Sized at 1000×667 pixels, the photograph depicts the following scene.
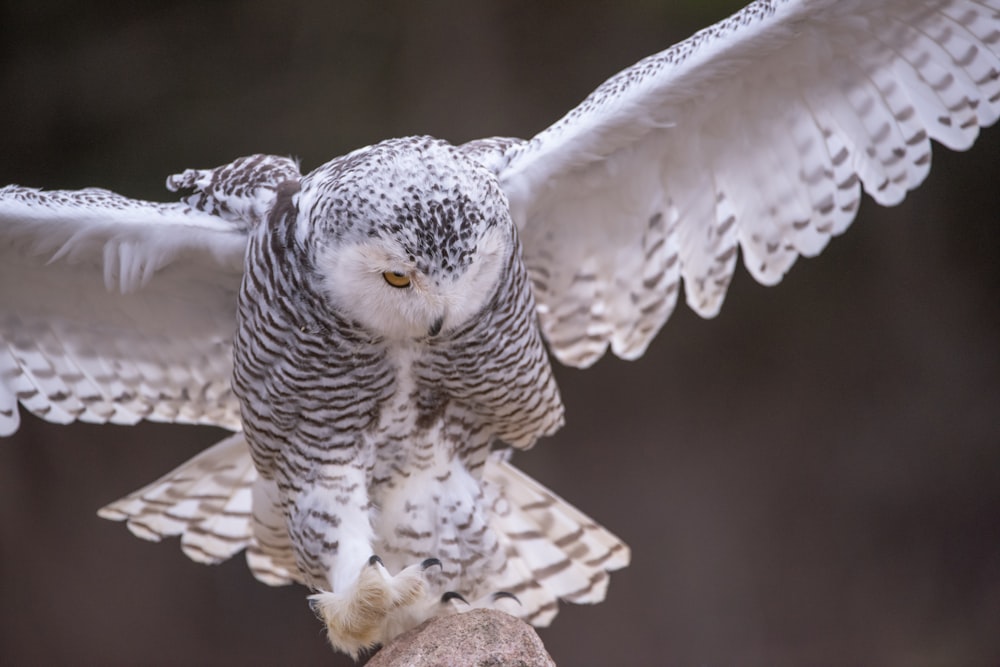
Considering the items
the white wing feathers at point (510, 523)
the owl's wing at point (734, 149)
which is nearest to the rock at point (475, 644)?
the white wing feathers at point (510, 523)

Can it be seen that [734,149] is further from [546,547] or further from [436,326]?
[546,547]

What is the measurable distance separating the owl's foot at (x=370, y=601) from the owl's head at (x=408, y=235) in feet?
1.51

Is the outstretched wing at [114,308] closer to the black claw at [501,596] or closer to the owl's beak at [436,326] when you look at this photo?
the owl's beak at [436,326]

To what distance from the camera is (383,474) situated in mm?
2182

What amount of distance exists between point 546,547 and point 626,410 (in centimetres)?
144

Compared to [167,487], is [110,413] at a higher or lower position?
higher

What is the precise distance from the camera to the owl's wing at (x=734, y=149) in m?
2.14

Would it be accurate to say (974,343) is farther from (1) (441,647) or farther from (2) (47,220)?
(2) (47,220)

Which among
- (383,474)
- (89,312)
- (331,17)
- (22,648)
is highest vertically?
(331,17)

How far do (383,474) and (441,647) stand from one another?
499 millimetres

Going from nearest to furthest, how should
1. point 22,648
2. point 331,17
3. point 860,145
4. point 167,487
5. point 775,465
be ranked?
point 860,145, point 167,487, point 331,17, point 22,648, point 775,465

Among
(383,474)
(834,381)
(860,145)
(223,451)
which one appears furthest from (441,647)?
(834,381)

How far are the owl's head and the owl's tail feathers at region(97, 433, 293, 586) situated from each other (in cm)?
101

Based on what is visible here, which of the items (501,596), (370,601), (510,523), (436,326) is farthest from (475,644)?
(510,523)
